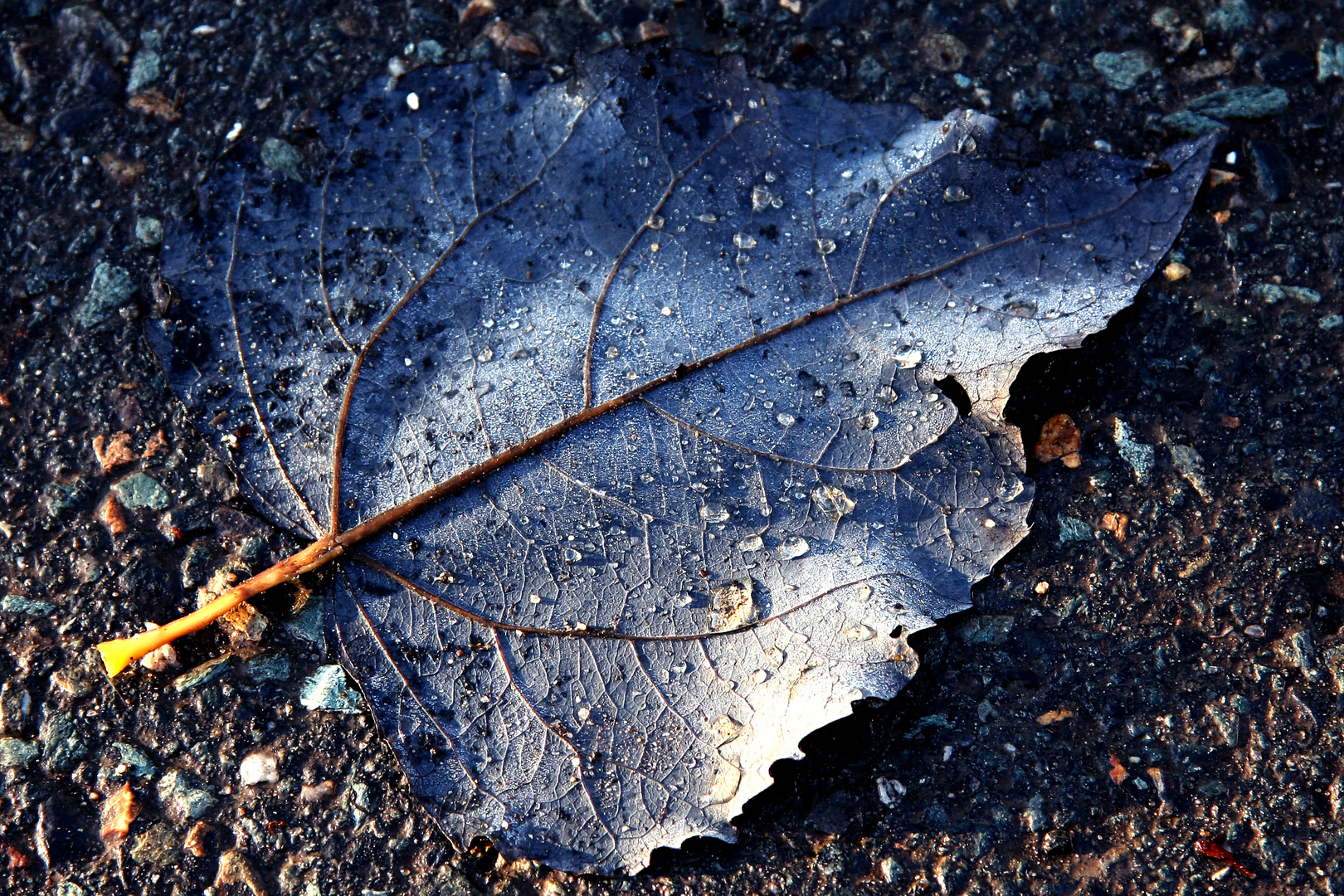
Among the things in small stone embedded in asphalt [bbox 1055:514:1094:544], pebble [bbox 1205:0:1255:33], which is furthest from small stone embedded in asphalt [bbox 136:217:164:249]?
Answer: pebble [bbox 1205:0:1255:33]

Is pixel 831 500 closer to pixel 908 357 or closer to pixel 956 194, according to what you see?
pixel 908 357

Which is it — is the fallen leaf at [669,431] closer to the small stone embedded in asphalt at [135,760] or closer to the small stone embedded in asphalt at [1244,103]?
the small stone embedded in asphalt at [135,760]

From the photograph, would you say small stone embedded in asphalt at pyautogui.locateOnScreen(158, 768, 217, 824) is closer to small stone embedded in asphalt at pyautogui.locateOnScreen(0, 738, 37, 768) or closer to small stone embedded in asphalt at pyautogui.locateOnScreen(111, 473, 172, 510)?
small stone embedded in asphalt at pyautogui.locateOnScreen(0, 738, 37, 768)

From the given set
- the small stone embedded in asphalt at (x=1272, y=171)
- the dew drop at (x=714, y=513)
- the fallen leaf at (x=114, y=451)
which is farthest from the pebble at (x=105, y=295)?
the small stone embedded in asphalt at (x=1272, y=171)

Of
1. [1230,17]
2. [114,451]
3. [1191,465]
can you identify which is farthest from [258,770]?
[1230,17]

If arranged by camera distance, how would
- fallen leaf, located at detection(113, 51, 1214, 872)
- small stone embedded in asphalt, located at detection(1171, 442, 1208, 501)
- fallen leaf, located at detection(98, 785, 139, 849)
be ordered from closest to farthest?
1. fallen leaf, located at detection(113, 51, 1214, 872)
2. fallen leaf, located at detection(98, 785, 139, 849)
3. small stone embedded in asphalt, located at detection(1171, 442, 1208, 501)

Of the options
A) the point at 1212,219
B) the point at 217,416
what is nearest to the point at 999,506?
the point at 1212,219
